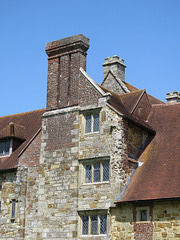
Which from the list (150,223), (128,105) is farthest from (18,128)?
(150,223)

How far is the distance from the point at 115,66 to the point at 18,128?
8396mm

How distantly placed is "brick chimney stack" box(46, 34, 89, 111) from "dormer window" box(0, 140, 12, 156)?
12.2 ft

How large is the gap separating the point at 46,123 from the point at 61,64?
323 centimetres

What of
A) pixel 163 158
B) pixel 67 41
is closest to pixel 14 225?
pixel 163 158

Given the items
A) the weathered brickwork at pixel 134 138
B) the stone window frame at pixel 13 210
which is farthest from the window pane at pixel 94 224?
the stone window frame at pixel 13 210

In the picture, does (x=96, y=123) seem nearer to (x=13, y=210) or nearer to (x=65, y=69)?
(x=65, y=69)

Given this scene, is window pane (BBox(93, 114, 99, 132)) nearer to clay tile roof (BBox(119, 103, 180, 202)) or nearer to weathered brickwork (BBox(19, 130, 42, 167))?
clay tile roof (BBox(119, 103, 180, 202))

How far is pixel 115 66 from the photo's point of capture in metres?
31.2

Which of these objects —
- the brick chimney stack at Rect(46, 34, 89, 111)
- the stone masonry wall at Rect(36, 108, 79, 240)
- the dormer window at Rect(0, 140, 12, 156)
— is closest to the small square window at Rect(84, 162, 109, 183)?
the stone masonry wall at Rect(36, 108, 79, 240)

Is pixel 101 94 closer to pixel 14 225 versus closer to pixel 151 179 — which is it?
pixel 151 179

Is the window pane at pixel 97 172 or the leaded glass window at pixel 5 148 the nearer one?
the window pane at pixel 97 172

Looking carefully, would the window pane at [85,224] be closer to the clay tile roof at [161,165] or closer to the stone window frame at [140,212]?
the clay tile roof at [161,165]

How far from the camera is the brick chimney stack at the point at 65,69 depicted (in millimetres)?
23344

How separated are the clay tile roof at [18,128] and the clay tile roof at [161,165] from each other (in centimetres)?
701
